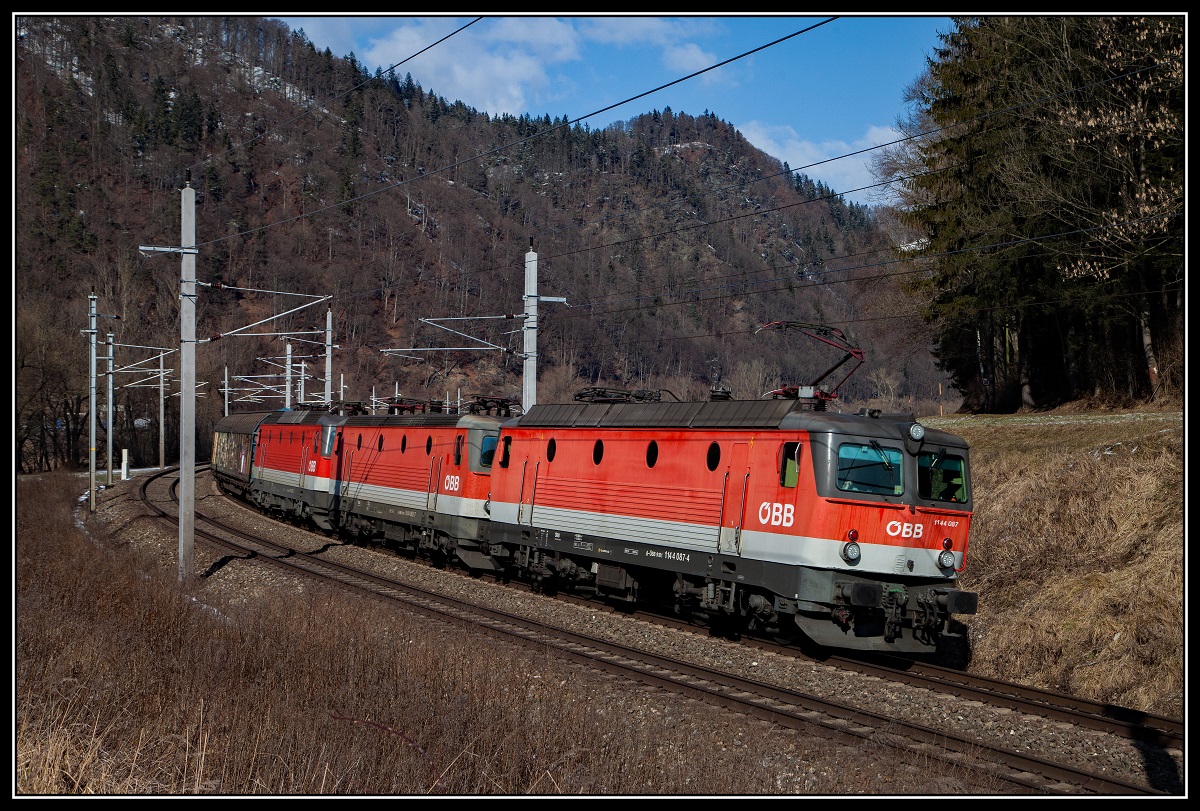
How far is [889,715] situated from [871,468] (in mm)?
3410

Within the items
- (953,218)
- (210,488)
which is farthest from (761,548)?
(210,488)

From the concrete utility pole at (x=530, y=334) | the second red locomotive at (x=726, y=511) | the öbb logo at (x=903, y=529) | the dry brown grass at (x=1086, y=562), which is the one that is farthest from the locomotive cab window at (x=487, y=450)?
the öbb logo at (x=903, y=529)

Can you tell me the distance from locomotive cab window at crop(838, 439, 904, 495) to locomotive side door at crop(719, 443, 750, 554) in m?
1.54

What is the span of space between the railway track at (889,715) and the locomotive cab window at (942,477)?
2.40m

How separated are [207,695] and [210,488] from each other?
137 feet

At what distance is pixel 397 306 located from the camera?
4948 inches

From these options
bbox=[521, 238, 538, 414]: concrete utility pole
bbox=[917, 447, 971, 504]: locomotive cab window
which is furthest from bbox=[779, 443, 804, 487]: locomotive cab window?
bbox=[521, 238, 538, 414]: concrete utility pole

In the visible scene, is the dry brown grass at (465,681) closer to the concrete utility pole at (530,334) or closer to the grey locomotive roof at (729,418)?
the grey locomotive roof at (729,418)

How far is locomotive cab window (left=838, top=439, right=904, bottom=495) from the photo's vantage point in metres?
13.0

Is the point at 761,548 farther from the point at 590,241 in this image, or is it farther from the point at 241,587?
the point at 590,241

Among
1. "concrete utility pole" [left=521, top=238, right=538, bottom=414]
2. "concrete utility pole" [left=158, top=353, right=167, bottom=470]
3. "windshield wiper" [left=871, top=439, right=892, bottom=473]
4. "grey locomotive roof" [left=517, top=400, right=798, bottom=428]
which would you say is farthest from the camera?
"concrete utility pole" [left=158, top=353, right=167, bottom=470]

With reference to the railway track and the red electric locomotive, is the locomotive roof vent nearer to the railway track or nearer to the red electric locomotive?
the red electric locomotive

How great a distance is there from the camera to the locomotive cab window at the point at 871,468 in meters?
13.0

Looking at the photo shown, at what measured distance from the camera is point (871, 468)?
43.0ft
